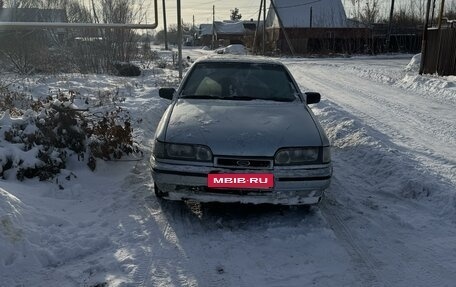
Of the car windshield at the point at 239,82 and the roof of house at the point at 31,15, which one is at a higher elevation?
the roof of house at the point at 31,15

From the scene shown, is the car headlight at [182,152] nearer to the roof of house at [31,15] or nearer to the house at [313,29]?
the roof of house at [31,15]

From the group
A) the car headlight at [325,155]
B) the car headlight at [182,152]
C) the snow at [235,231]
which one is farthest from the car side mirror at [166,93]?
the car headlight at [325,155]

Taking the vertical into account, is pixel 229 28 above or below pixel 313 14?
below

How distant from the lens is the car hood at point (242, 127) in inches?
148

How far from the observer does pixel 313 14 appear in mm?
47562

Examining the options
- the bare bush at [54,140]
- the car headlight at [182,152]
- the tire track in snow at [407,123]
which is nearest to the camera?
the car headlight at [182,152]

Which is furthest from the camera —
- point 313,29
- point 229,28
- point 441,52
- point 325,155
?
point 229,28

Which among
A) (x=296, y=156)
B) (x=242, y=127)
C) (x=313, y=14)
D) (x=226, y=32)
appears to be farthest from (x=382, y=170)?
(x=226, y=32)

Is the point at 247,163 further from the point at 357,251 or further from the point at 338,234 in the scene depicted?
the point at 357,251

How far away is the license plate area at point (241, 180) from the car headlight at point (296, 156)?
0.18m

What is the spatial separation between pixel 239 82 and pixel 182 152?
1717 mm

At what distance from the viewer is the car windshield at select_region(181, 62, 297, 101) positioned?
5078 mm

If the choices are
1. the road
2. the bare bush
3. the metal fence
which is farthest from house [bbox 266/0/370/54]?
the road

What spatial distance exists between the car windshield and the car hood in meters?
0.33
